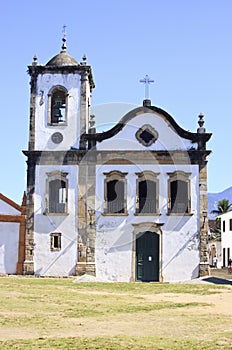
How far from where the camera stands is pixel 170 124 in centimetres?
2561

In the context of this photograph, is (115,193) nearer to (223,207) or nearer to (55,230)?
(55,230)

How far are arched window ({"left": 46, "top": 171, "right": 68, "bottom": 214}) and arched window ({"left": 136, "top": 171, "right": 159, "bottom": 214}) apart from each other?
3.31m

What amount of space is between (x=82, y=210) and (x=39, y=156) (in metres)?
3.19

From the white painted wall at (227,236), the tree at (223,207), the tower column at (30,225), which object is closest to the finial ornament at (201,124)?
the tower column at (30,225)

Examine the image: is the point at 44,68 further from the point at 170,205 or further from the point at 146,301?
the point at 146,301

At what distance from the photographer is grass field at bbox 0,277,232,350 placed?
846 cm

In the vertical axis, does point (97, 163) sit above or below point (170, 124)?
below

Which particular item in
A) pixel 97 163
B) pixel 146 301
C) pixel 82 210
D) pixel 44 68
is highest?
pixel 44 68

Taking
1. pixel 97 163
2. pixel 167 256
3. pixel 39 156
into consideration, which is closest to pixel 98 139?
pixel 97 163

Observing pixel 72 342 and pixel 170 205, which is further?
pixel 170 205

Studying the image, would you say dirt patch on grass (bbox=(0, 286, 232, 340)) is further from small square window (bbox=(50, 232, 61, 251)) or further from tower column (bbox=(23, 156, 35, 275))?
tower column (bbox=(23, 156, 35, 275))

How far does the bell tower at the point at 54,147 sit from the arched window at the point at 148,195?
2.85 m

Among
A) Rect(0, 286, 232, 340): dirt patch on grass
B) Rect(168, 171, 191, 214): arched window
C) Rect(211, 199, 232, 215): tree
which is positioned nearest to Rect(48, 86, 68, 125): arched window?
Rect(168, 171, 191, 214): arched window

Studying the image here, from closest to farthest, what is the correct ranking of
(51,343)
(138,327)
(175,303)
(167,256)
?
(51,343) → (138,327) → (175,303) → (167,256)
